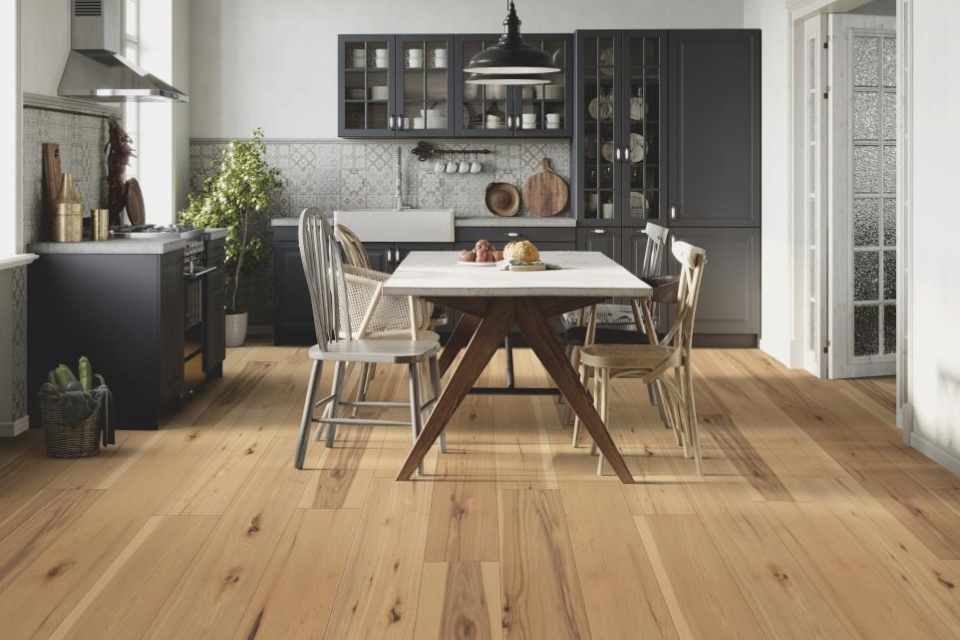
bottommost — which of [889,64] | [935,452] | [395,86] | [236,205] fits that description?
[935,452]

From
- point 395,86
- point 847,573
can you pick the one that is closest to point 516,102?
point 395,86

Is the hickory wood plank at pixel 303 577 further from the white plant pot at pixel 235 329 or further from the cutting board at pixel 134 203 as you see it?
the white plant pot at pixel 235 329

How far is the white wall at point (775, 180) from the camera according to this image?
7.33 metres

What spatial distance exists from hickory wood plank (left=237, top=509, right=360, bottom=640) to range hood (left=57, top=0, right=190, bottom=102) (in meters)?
2.75

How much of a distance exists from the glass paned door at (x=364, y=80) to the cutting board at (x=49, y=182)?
9.82 ft

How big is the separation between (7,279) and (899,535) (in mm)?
3757

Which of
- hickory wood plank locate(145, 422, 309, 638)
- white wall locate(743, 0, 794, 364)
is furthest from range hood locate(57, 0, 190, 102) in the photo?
white wall locate(743, 0, 794, 364)

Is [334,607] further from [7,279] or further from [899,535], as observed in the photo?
[7,279]

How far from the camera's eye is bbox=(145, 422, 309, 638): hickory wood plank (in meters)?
3.01

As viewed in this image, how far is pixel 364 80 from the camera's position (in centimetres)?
830

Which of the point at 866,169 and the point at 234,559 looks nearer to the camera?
the point at 234,559

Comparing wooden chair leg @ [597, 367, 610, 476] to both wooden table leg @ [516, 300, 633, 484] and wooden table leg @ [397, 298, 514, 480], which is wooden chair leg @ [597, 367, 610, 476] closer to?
wooden table leg @ [516, 300, 633, 484]

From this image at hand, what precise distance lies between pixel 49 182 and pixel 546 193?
13.1 feet

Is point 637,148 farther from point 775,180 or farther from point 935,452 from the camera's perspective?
point 935,452
